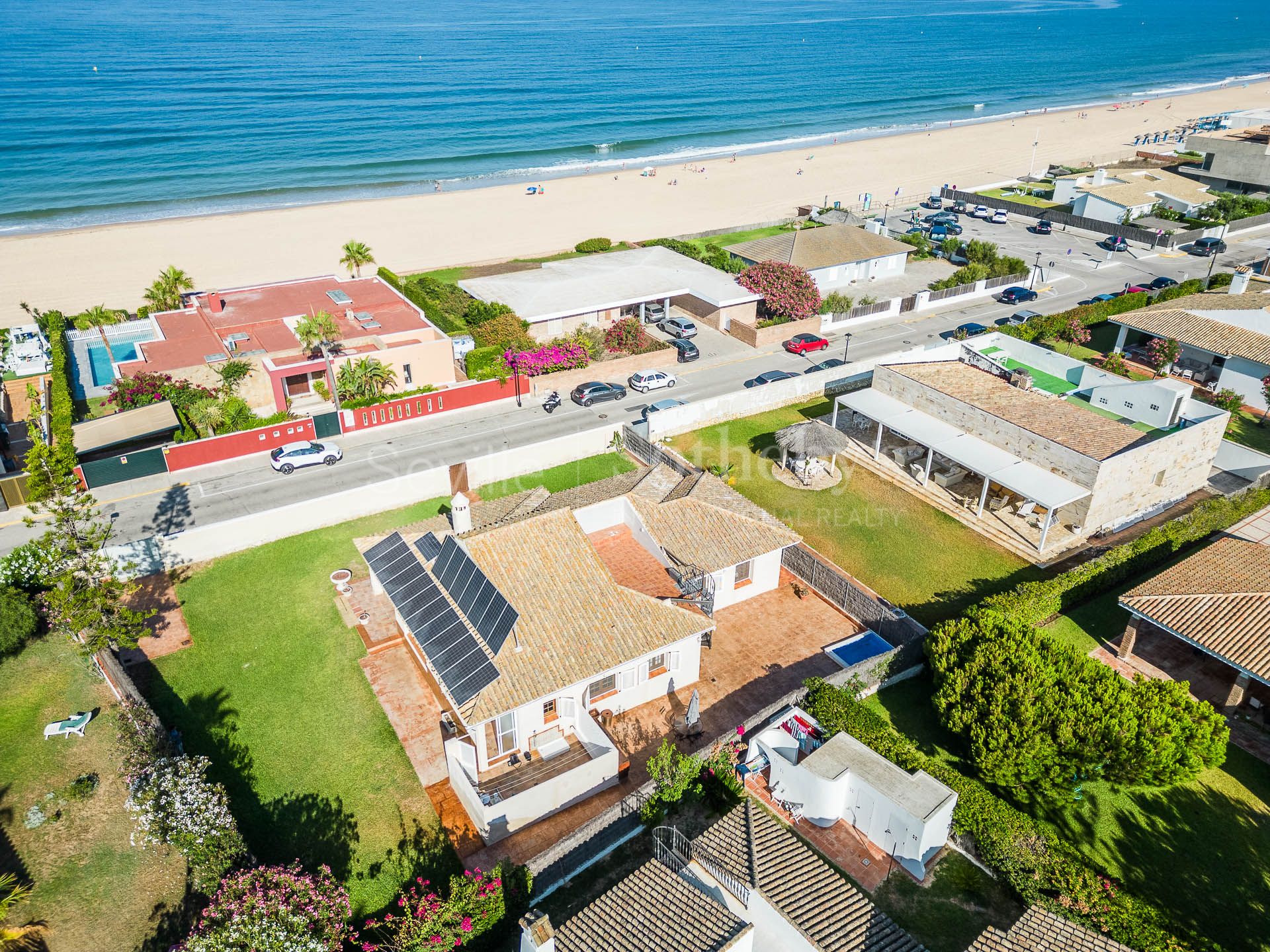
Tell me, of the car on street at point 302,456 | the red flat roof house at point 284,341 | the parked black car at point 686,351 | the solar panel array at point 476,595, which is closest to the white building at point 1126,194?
the parked black car at point 686,351

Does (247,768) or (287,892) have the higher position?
(287,892)

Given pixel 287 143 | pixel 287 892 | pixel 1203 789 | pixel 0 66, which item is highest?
pixel 0 66

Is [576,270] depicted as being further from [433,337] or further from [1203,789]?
[1203,789]

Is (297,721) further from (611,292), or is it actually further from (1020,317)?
(1020,317)

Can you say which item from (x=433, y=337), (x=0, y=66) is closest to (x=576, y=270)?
(x=433, y=337)

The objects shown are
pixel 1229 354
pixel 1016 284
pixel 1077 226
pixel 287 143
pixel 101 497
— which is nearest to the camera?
pixel 101 497

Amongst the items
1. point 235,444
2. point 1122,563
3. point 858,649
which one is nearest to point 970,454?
point 1122,563

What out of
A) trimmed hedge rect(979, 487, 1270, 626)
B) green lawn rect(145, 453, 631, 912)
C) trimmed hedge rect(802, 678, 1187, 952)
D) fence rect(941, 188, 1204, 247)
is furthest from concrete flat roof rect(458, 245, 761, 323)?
fence rect(941, 188, 1204, 247)

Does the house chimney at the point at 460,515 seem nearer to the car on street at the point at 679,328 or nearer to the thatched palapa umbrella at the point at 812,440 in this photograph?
the thatched palapa umbrella at the point at 812,440
